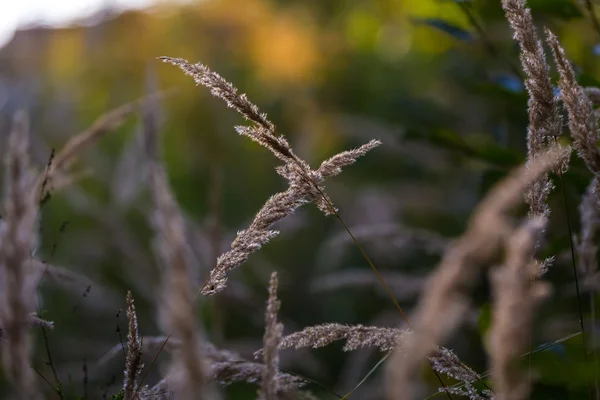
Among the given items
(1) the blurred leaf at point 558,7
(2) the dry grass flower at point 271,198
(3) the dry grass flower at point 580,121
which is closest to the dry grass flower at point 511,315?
(3) the dry grass flower at point 580,121

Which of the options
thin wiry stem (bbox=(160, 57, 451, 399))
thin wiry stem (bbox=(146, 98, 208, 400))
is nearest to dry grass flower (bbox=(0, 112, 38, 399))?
thin wiry stem (bbox=(146, 98, 208, 400))

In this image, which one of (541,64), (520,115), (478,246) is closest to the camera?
(478,246)

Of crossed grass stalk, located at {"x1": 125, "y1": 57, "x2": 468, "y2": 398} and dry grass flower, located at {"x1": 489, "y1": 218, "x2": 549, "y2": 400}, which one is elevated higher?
crossed grass stalk, located at {"x1": 125, "y1": 57, "x2": 468, "y2": 398}

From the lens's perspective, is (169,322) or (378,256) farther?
(378,256)

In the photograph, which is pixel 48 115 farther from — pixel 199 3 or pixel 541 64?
pixel 541 64

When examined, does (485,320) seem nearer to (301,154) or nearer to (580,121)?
(580,121)

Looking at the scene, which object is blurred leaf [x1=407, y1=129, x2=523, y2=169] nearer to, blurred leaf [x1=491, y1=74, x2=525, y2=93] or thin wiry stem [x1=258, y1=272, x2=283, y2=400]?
blurred leaf [x1=491, y1=74, x2=525, y2=93]

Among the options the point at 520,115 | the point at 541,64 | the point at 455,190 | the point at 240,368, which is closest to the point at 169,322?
the point at 240,368

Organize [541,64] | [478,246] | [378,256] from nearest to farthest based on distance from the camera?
1. [478,246]
2. [541,64]
3. [378,256]

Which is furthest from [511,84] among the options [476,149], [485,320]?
[485,320]
